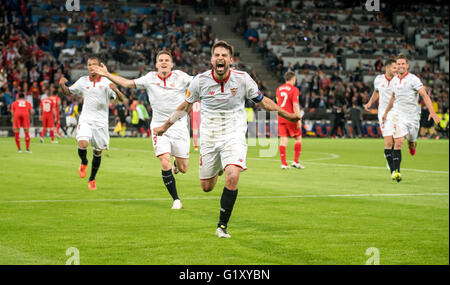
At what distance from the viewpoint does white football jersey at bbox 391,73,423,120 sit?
1605cm

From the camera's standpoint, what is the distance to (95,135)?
13844 mm

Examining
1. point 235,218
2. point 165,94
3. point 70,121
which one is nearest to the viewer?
point 235,218

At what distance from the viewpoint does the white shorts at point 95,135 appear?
45.4 feet

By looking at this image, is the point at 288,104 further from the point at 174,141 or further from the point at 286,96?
the point at 174,141

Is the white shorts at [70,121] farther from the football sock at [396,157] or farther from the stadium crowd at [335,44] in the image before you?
the football sock at [396,157]

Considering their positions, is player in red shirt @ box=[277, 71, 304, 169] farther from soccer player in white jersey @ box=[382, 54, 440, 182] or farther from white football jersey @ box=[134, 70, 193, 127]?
white football jersey @ box=[134, 70, 193, 127]

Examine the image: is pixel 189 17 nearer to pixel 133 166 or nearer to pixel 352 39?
pixel 352 39

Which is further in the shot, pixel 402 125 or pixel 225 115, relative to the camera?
pixel 402 125

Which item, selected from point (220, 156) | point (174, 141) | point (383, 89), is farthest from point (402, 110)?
point (220, 156)

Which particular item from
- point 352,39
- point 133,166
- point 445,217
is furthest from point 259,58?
point 445,217

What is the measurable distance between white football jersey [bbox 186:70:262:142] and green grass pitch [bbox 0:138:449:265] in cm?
124

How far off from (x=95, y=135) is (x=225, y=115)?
556cm

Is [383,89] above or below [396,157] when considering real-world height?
above

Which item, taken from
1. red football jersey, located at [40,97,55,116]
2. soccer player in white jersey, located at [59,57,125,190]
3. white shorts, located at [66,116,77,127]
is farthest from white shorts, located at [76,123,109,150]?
white shorts, located at [66,116,77,127]
